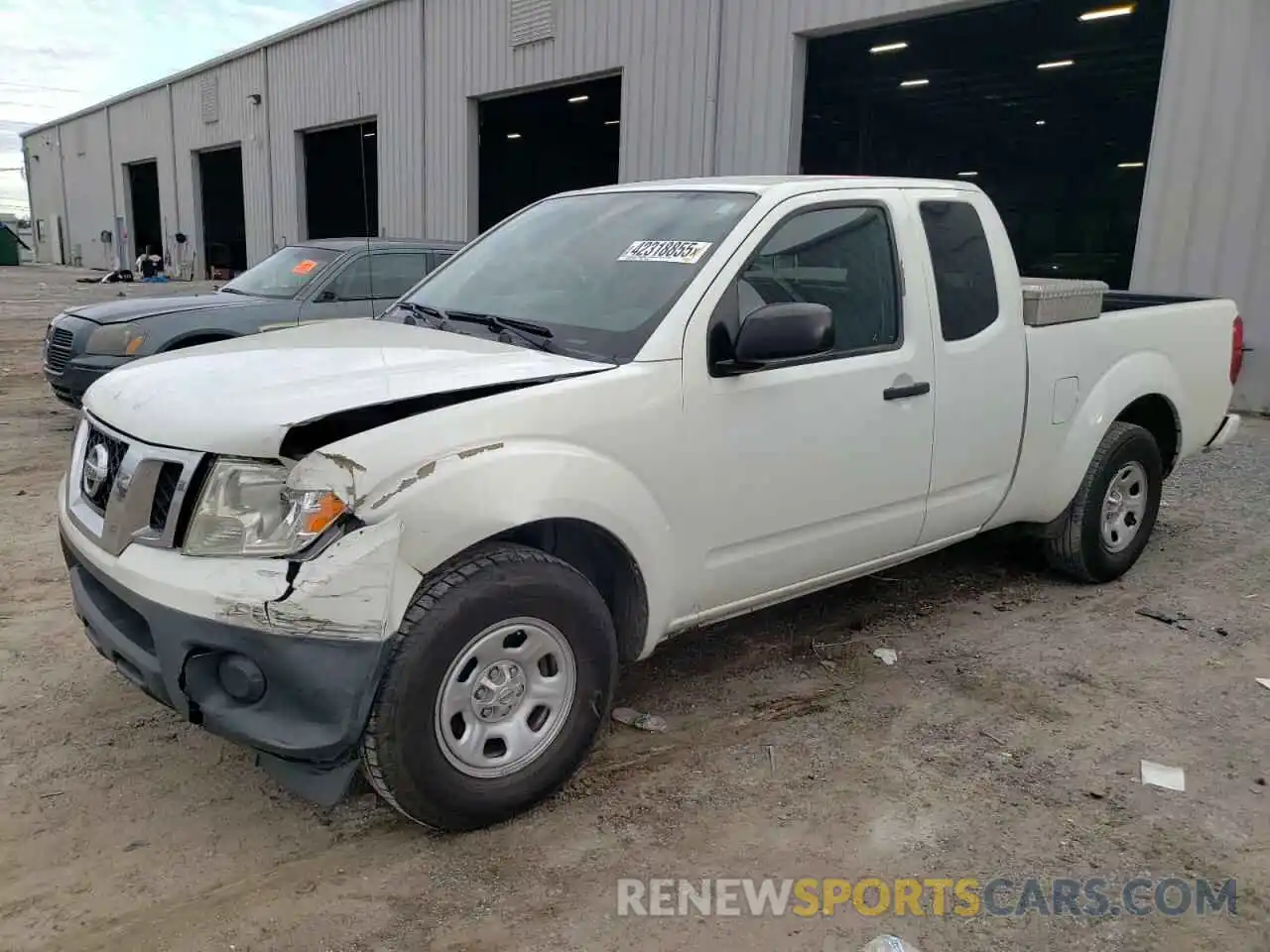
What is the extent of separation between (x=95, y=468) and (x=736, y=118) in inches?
463

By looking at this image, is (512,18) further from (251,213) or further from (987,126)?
(987,126)

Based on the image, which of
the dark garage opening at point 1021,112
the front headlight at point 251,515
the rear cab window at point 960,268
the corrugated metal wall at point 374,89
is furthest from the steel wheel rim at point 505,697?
the corrugated metal wall at point 374,89

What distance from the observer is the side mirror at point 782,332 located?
3.23 meters

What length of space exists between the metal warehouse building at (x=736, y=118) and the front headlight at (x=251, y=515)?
95.6 inches

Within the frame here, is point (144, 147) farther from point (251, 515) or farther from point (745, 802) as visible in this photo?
point (745, 802)

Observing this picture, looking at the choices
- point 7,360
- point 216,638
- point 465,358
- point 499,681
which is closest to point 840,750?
point 499,681

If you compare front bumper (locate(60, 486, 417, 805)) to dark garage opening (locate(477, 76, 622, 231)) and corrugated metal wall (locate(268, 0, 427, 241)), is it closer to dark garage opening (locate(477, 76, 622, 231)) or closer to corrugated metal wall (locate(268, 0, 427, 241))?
corrugated metal wall (locate(268, 0, 427, 241))

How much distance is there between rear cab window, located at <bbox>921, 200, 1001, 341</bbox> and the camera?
4188 millimetres

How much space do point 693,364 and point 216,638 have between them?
1654 mm

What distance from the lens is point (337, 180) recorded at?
3061cm

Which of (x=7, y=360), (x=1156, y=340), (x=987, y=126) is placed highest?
(x=987, y=126)

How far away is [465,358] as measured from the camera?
318cm

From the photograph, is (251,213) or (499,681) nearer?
(499,681)

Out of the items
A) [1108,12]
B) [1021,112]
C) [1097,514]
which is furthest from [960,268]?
[1021,112]
